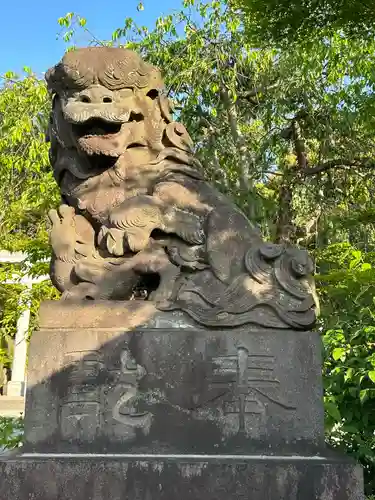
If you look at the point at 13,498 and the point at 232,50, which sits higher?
the point at 232,50

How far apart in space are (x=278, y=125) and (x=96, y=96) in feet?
22.8

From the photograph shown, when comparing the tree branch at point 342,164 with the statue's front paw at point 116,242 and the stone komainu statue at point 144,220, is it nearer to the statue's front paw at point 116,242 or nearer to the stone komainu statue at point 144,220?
the stone komainu statue at point 144,220

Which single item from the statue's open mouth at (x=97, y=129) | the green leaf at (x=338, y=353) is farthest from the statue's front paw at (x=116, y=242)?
the green leaf at (x=338, y=353)

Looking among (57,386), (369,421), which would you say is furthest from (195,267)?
(369,421)

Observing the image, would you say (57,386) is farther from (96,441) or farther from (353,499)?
(353,499)

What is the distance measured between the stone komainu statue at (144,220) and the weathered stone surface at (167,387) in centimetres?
15

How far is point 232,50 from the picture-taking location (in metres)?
9.05

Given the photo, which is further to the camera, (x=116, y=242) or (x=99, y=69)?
(x=99, y=69)

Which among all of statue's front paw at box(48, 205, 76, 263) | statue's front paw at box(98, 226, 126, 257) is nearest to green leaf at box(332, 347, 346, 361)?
statue's front paw at box(98, 226, 126, 257)

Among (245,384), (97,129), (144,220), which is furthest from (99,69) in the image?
(245,384)

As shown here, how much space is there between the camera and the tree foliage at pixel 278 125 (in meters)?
8.73

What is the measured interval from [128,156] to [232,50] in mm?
5849

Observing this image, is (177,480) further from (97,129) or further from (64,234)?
(97,129)

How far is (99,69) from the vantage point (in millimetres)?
3742
